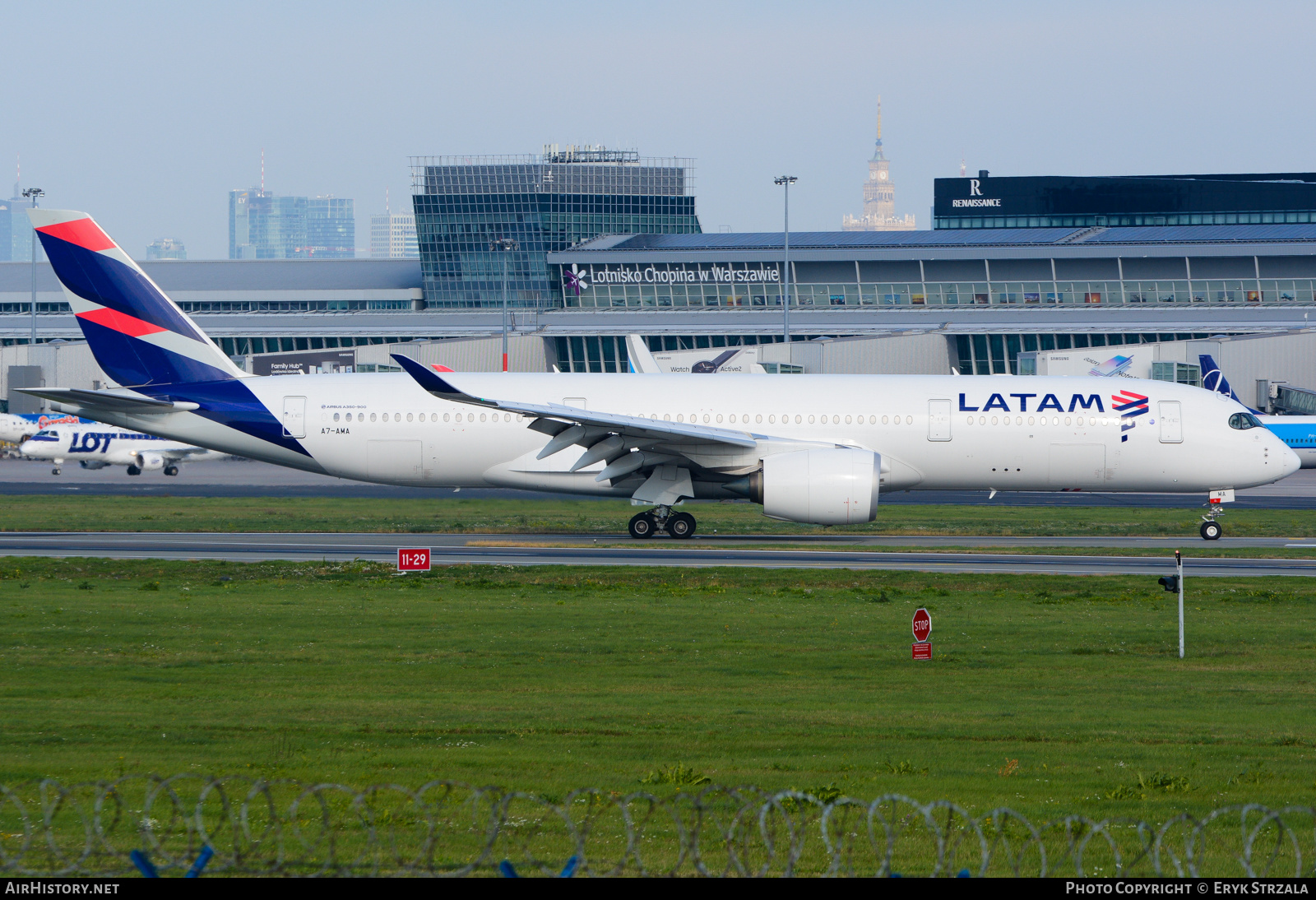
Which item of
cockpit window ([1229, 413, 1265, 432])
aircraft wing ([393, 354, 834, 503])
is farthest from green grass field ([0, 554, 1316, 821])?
cockpit window ([1229, 413, 1265, 432])

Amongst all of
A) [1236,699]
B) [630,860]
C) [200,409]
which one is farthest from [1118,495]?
[630,860]

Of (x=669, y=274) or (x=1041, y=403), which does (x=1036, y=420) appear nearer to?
(x=1041, y=403)

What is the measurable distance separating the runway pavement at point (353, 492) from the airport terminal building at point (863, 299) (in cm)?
2060

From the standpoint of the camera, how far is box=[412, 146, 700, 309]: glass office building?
125 m

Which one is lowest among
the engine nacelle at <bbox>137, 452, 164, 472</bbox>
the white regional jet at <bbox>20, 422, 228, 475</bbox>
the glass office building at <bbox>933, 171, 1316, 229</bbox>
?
the engine nacelle at <bbox>137, 452, 164, 472</bbox>

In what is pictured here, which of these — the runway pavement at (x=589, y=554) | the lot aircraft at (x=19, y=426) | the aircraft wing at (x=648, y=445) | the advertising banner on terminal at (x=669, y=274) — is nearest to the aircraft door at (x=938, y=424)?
the aircraft wing at (x=648, y=445)

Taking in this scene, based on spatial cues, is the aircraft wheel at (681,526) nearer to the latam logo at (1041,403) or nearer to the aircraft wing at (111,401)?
the latam logo at (1041,403)

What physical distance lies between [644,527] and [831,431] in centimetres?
543

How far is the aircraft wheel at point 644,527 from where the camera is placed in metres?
35.0

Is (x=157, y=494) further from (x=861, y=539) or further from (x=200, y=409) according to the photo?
(x=861, y=539)

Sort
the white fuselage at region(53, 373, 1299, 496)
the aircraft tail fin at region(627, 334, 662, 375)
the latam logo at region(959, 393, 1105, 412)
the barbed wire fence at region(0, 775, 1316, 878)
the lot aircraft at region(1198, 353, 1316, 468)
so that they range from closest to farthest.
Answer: the barbed wire fence at region(0, 775, 1316, 878)
the white fuselage at region(53, 373, 1299, 496)
the latam logo at region(959, 393, 1105, 412)
the aircraft tail fin at region(627, 334, 662, 375)
the lot aircraft at region(1198, 353, 1316, 468)

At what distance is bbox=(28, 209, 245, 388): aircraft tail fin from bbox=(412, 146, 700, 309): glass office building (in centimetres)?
8565

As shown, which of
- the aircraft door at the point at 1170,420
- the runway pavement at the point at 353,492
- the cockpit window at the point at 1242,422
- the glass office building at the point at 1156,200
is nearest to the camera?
the aircraft door at the point at 1170,420

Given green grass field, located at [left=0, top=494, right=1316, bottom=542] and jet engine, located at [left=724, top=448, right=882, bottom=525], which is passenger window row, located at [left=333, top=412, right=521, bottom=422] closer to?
green grass field, located at [left=0, top=494, right=1316, bottom=542]
